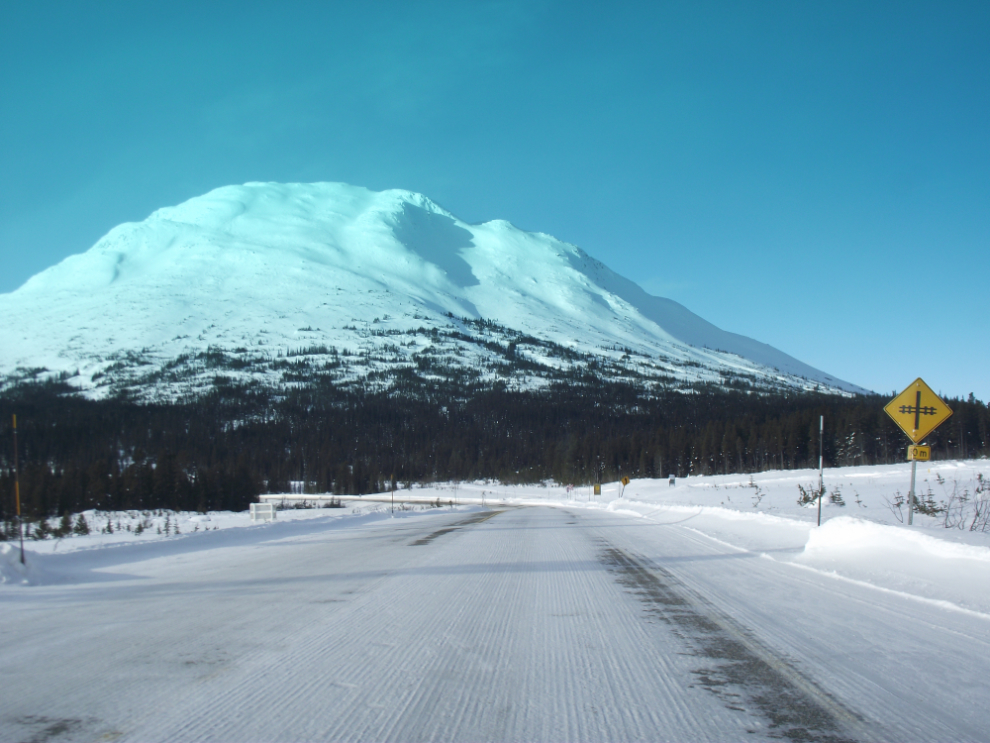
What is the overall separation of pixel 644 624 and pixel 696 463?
10313 cm

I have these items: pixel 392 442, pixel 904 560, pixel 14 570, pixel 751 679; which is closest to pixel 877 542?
pixel 904 560

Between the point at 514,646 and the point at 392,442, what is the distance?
15895cm

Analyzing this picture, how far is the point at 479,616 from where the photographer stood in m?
6.73

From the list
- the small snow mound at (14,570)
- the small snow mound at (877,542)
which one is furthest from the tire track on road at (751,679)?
the small snow mound at (14,570)

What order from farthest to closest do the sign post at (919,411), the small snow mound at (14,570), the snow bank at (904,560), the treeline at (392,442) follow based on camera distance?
the treeline at (392,442), the sign post at (919,411), the small snow mound at (14,570), the snow bank at (904,560)

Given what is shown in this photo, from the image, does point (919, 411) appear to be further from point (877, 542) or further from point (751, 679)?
point (751, 679)

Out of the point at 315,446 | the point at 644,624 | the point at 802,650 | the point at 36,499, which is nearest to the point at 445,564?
the point at 644,624

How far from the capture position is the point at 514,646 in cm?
548

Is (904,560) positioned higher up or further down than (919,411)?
further down

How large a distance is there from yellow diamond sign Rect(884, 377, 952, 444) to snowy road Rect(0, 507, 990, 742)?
4509 mm

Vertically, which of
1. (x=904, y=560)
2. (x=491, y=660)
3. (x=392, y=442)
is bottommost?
(x=392, y=442)

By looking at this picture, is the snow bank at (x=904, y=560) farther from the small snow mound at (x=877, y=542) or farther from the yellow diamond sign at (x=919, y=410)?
the yellow diamond sign at (x=919, y=410)

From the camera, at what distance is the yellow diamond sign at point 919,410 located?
38.5ft

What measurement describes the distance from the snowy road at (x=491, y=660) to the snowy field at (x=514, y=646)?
2 cm
